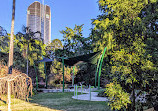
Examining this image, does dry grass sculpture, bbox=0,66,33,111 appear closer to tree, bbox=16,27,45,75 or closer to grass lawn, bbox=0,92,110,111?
grass lawn, bbox=0,92,110,111

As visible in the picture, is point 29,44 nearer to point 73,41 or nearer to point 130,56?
point 73,41

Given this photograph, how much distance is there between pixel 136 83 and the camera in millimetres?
4516

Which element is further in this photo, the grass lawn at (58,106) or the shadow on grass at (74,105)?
the shadow on grass at (74,105)

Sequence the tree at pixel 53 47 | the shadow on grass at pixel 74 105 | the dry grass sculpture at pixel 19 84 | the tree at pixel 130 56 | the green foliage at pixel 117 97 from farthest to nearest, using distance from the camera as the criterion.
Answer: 1. the tree at pixel 53 47
2. the shadow on grass at pixel 74 105
3. the dry grass sculpture at pixel 19 84
4. the tree at pixel 130 56
5. the green foliage at pixel 117 97

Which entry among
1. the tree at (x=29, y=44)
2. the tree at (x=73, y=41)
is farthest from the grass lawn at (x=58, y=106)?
the tree at (x=73, y=41)

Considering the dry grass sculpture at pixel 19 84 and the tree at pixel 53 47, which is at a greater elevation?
the tree at pixel 53 47

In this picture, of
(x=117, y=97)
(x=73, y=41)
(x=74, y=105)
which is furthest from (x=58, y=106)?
(x=73, y=41)

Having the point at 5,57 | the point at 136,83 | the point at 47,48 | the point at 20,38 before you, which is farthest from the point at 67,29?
the point at 136,83

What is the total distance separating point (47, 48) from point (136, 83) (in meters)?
24.5

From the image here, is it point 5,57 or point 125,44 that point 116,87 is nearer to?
point 125,44

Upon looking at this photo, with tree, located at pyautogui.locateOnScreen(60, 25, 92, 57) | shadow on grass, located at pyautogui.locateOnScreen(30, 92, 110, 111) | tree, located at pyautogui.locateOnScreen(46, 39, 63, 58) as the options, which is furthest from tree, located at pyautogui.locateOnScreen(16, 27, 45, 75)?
shadow on grass, located at pyautogui.locateOnScreen(30, 92, 110, 111)

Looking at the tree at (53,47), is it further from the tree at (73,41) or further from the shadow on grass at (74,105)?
the shadow on grass at (74,105)

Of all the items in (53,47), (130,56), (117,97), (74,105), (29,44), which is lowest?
(74,105)

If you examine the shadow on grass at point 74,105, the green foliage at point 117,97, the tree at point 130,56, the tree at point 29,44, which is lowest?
the shadow on grass at point 74,105
